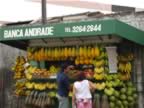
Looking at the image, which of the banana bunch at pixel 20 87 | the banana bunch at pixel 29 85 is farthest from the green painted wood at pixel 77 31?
the banana bunch at pixel 20 87

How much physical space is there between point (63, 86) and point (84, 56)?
1.36 m

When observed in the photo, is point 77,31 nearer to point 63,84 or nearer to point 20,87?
point 63,84

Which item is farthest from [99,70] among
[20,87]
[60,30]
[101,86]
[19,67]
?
[19,67]

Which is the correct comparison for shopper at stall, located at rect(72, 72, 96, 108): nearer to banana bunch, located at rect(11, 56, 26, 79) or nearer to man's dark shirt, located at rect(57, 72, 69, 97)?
man's dark shirt, located at rect(57, 72, 69, 97)

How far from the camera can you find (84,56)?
1409cm

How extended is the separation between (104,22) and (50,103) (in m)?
3.26

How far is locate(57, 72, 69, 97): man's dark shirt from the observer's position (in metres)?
13.0

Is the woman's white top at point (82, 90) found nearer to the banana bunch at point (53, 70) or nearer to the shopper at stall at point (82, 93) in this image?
the shopper at stall at point (82, 93)

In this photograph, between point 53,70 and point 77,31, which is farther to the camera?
point 53,70

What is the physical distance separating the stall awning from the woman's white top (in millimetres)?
1302

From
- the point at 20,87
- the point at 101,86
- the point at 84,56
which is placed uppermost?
the point at 84,56

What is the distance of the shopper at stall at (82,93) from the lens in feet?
41.1

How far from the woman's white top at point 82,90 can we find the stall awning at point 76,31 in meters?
1.30

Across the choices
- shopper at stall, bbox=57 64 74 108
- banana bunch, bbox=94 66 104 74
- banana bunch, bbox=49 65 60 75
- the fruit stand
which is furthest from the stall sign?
banana bunch, bbox=49 65 60 75
